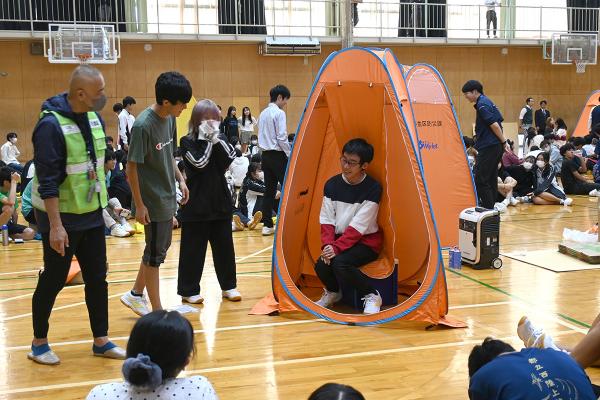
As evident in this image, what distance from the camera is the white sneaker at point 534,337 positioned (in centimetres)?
343

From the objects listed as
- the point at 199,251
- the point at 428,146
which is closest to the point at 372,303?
the point at 199,251

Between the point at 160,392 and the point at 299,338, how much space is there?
8.01 feet

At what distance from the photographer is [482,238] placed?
645 cm

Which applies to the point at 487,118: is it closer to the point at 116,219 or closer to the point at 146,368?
the point at 116,219

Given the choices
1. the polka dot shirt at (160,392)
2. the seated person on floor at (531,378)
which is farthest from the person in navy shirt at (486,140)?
the polka dot shirt at (160,392)

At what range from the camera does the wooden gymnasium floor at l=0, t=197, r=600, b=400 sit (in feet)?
12.5

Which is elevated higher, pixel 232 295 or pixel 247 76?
pixel 247 76

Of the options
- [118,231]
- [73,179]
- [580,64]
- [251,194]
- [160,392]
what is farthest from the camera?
[580,64]

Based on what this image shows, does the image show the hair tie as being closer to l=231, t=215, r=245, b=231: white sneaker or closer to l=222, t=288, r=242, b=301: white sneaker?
l=222, t=288, r=242, b=301: white sneaker

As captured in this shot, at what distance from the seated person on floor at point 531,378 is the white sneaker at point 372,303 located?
235 cm

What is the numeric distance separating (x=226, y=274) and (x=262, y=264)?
1.42 meters

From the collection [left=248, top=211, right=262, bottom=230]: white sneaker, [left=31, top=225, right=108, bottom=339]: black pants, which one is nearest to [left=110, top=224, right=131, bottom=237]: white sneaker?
[left=248, top=211, right=262, bottom=230]: white sneaker

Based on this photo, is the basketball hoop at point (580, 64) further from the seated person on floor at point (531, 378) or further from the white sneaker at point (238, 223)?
the seated person on floor at point (531, 378)

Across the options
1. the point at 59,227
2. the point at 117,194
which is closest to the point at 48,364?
the point at 59,227
